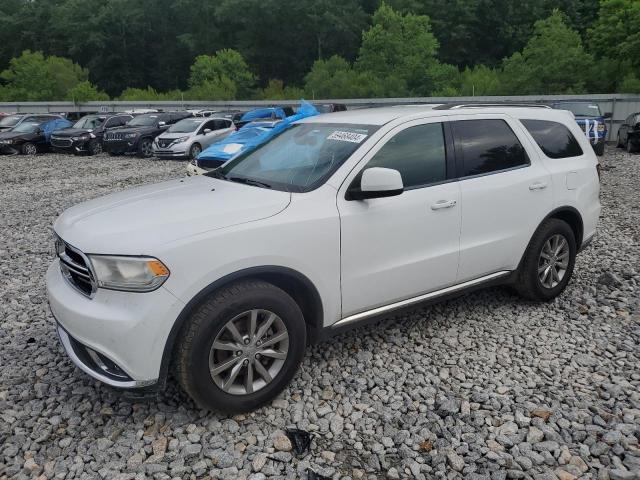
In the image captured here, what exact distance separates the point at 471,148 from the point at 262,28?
210 ft

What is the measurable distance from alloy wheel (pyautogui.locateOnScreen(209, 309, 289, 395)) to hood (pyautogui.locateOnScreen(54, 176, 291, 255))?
56 cm

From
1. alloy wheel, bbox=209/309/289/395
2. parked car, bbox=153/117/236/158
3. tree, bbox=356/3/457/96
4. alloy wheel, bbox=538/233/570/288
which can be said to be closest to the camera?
alloy wheel, bbox=209/309/289/395

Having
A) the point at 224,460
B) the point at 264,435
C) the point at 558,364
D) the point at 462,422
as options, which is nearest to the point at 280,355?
the point at 264,435

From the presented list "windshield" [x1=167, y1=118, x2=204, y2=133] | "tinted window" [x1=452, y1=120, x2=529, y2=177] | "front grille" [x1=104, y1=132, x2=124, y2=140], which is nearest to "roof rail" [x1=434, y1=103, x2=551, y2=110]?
"tinted window" [x1=452, y1=120, x2=529, y2=177]

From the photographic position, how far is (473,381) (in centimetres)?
368

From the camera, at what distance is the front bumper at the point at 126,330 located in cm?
284

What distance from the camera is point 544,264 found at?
4.76 meters

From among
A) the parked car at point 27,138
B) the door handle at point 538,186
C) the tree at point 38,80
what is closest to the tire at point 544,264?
the door handle at point 538,186

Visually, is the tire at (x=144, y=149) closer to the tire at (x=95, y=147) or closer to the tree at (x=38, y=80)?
the tire at (x=95, y=147)

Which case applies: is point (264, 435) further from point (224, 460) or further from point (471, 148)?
point (471, 148)

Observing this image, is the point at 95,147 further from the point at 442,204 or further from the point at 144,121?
the point at 442,204

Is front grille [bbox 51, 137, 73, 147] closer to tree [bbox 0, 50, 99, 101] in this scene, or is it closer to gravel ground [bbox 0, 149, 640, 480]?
gravel ground [bbox 0, 149, 640, 480]

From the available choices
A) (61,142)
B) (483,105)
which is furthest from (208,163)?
(61,142)

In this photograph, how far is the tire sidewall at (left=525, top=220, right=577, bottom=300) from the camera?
4.59m
